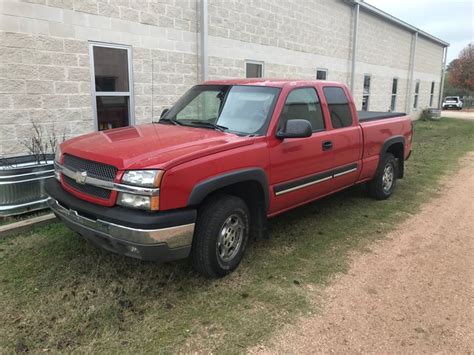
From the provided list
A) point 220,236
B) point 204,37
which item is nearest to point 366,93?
point 204,37

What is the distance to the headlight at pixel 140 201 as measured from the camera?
3193 millimetres

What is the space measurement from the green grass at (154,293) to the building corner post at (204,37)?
481 centimetres

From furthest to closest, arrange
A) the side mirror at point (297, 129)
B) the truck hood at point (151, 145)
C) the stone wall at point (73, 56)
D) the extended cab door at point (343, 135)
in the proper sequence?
1. the stone wall at point (73, 56)
2. the extended cab door at point (343, 135)
3. the side mirror at point (297, 129)
4. the truck hood at point (151, 145)

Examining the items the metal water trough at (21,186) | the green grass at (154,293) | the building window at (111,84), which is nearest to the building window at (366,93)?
the building window at (111,84)

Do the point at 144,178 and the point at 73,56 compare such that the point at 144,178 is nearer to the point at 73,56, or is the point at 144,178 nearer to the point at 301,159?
the point at 301,159

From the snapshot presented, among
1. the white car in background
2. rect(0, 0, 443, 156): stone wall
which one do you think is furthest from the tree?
rect(0, 0, 443, 156): stone wall

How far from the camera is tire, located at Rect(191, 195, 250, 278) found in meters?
3.58

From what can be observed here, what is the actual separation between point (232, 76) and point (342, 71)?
713cm

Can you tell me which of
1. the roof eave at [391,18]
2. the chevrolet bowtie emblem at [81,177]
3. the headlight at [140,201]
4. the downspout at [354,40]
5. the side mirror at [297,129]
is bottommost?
the headlight at [140,201]

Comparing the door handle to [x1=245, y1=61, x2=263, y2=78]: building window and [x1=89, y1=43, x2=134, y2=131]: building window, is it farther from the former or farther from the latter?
[x1=245, y1=61, x2=263, y2=78]: building window

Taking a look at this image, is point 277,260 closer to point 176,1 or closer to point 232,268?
point 232,268

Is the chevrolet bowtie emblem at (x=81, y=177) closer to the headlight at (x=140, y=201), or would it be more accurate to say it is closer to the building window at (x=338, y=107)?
the headlight at (x=140, y=201)

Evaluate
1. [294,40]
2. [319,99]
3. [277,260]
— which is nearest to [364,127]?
[319,99]

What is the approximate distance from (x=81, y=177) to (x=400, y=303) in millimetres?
3024
